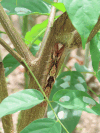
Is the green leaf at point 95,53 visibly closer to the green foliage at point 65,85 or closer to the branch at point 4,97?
the green foliage at point 65,85

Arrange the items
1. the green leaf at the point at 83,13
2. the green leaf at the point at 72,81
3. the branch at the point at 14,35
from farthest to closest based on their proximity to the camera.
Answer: the green leaf at the point at 72,81 < the branch at the point at 14,35 < the green leaf at the point at 83,13

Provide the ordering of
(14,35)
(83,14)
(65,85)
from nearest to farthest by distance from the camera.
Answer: (83,14), (14,35), (65,85)

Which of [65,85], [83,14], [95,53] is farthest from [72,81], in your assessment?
[83,14]

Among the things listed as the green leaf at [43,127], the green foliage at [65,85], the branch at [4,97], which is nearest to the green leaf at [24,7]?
the green foliage at [65,85]

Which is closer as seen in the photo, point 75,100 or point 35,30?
point 75,100

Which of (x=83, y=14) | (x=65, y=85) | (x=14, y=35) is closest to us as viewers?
(x=83, y=14)

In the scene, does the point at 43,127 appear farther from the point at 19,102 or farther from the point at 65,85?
the point at 65,85

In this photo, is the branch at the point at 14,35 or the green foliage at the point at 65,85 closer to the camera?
the green foliage at the point at 65,85
